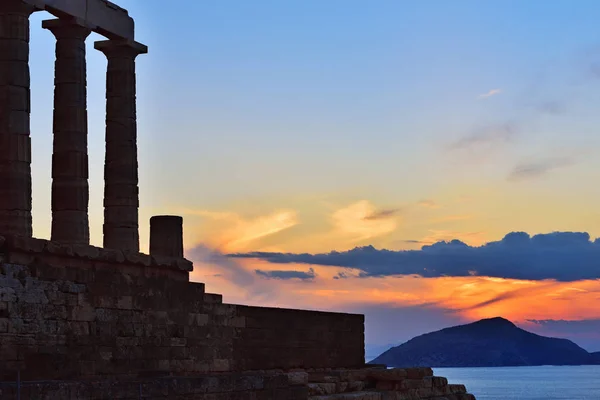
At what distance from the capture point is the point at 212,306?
110ft

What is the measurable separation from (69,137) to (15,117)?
8.20 feet

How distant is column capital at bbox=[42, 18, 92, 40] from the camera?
32.8 metres

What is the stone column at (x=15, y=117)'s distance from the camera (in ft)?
99.0

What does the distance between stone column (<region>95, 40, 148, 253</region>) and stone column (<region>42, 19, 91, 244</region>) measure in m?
1.62

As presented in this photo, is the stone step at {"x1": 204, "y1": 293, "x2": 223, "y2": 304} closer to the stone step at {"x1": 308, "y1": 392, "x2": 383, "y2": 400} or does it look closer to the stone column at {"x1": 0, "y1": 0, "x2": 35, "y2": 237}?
the stone step at {"x1": 308, "y1": 392, "x2": 383, "y2": 400}

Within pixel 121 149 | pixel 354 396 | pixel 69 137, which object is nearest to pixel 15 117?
pixel 69 137

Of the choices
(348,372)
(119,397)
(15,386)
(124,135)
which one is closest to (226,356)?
(348,372)

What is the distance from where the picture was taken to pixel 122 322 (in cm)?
2975

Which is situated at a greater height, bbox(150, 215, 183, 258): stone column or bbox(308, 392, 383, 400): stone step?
Result: bbox(150, 215, 183, 258): stone column

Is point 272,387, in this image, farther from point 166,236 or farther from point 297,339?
point 297,339

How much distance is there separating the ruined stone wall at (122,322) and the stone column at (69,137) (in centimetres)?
295

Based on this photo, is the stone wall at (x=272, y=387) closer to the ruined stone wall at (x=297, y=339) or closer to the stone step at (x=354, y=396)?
the stone step at (x=354, y=396)

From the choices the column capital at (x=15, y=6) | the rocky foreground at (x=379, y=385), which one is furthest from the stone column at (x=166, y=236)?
the column capital at (x=15, y=6)

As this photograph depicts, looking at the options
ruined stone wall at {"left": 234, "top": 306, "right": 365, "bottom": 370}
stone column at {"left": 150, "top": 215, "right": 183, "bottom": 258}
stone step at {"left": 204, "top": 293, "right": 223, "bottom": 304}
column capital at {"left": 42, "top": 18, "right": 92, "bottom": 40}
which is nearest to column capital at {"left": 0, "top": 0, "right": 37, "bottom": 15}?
column capital at {"left": 42, "top": 18, "right": 92, "bottom": 40}
